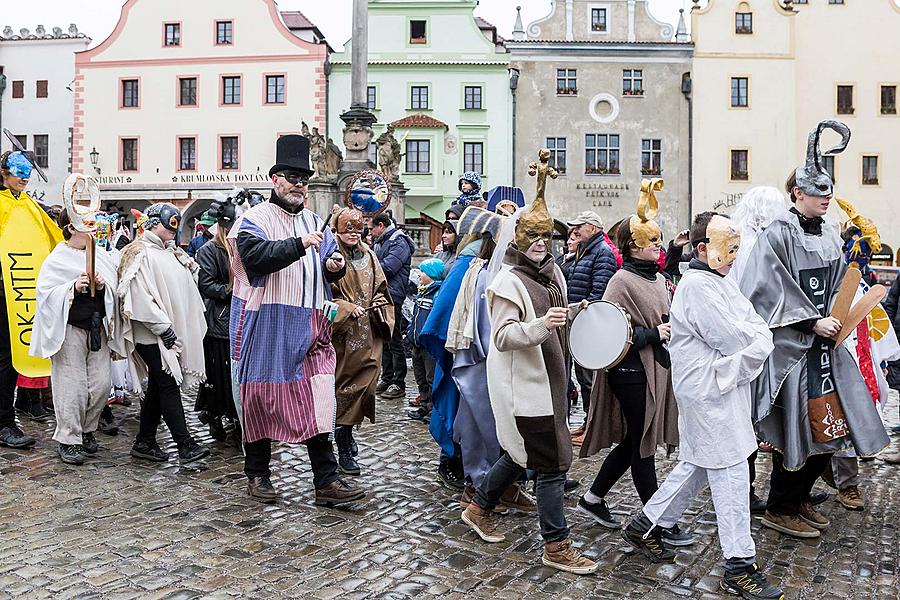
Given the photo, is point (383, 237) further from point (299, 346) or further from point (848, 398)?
point (848, 398)

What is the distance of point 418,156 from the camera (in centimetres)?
3581

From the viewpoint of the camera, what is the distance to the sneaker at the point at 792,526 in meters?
5.35

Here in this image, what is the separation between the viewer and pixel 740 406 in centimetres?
455

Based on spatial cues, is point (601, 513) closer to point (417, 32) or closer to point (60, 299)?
point (60, 299)

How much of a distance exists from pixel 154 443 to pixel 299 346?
2.11 meters

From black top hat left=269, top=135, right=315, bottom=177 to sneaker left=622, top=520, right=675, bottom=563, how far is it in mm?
3071

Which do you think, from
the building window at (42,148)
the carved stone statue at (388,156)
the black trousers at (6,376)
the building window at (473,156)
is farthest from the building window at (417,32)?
the black trousers at (6,376)

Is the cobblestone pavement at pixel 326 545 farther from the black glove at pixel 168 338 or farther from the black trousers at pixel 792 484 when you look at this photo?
the black glove at pixel 168 338

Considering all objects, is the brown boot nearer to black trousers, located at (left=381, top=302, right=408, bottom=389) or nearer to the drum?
the drum

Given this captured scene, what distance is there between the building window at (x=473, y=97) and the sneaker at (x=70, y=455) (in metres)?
30.6

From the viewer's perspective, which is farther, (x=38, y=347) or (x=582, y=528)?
(x=38, y=347)

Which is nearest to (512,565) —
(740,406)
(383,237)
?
(740,406)

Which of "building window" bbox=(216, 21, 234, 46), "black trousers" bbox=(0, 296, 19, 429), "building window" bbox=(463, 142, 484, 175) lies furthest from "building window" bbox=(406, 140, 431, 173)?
"black trousers" bbox=(0, 296, 19, 429)

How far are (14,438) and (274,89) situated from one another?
1207 inches
